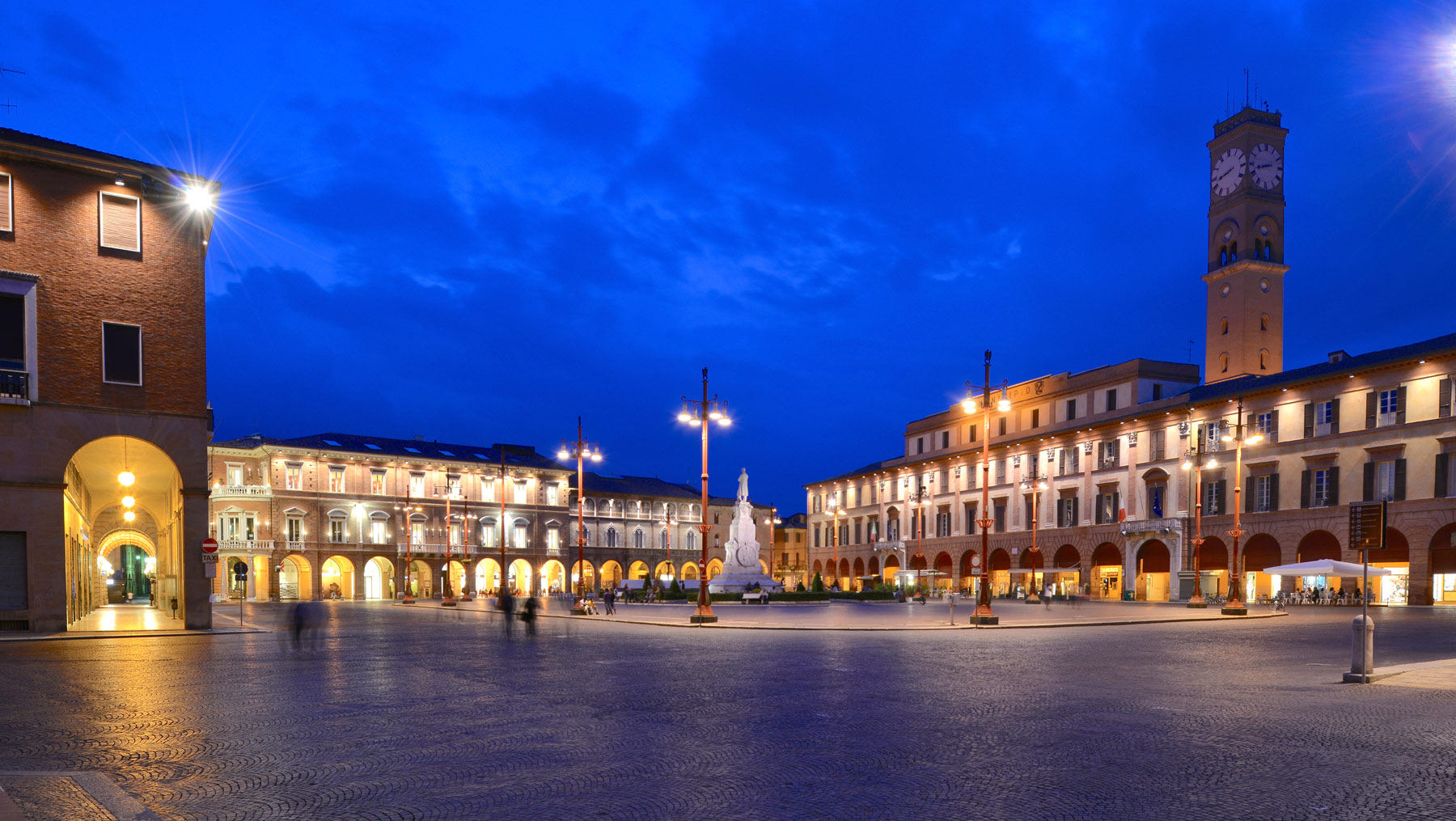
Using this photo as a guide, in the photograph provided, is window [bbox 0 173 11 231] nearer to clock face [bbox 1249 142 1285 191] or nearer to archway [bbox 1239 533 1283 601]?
archway [bbox 1239 533 1283 601]

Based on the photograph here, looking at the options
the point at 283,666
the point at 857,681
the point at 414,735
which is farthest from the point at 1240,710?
the point at 283,666

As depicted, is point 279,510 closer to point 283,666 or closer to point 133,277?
point 133,277

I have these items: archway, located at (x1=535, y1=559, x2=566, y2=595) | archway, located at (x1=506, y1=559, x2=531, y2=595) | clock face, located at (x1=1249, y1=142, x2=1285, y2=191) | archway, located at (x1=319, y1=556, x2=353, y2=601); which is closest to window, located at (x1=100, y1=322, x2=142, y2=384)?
archway, located at (x1=319, y1=556, x2=353, y2=601)

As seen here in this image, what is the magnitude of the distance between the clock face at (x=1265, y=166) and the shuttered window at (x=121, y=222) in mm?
76523

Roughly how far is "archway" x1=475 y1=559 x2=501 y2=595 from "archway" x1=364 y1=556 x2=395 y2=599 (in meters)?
7.24

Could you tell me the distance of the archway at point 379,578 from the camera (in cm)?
7962

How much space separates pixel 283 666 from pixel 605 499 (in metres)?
77.4

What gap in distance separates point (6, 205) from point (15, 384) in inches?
193

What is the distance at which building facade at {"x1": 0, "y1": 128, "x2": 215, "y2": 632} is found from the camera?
26422 millimetres

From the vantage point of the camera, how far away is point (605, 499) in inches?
3750

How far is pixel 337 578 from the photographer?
78312mm

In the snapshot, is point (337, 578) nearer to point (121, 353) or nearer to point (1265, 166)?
point (121, 353)

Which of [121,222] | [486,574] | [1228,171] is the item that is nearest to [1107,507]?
[1228,171]

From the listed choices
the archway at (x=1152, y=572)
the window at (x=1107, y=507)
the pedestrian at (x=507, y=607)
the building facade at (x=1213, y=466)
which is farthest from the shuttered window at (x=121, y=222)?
the window at (x=1107, y=507)
